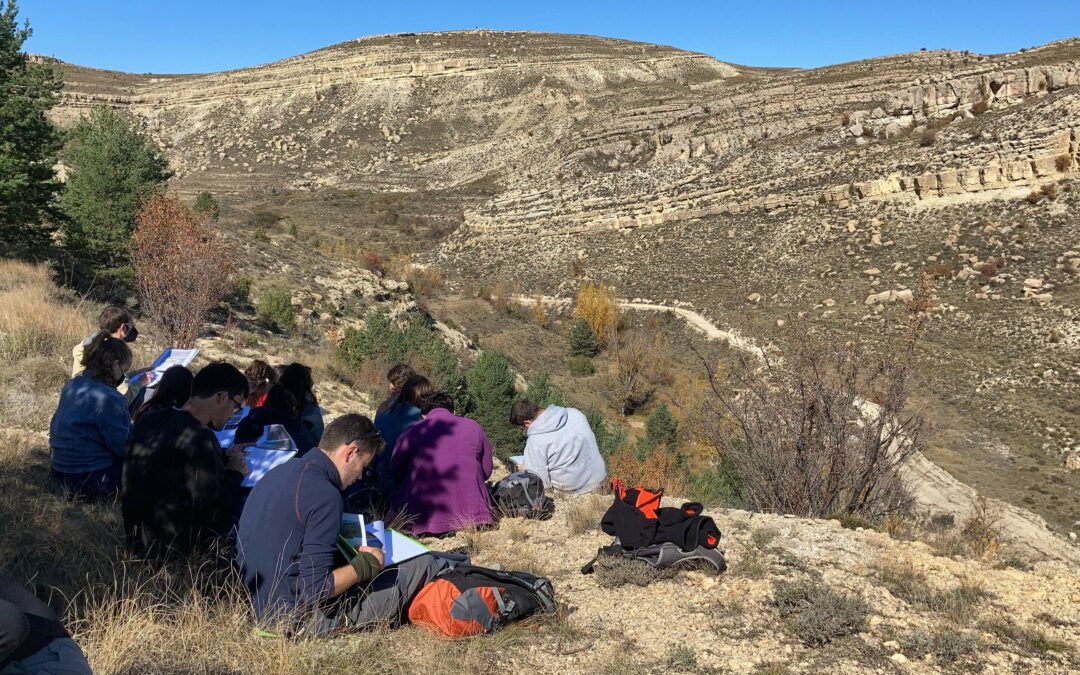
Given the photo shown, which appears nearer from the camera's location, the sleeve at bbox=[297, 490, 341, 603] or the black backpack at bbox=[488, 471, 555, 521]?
the sleeve at bbox=[297, 490, 341, 603]

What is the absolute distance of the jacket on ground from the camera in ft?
15.5

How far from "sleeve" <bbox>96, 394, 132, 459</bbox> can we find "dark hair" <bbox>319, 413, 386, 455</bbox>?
2346 millimetres

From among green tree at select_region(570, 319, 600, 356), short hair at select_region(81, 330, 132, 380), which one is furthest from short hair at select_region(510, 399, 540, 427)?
green tree at select_region(570, 319, 600, 356)

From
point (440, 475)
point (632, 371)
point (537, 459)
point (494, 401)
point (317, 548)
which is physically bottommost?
point (632, 371)

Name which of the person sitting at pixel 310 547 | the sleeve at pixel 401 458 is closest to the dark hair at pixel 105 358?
the sleeve at pixel 401 458

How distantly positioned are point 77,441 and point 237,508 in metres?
1.53

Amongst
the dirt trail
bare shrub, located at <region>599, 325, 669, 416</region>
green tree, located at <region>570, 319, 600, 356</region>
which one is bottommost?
the dirt trail

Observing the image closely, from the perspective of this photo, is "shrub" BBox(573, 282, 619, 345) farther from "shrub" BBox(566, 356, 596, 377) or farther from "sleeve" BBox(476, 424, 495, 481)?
"sleeve" BBox(476, 424, 495, 481)

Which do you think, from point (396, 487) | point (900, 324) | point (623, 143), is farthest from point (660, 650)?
point (623, 143)

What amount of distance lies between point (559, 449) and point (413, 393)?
1.46 metres

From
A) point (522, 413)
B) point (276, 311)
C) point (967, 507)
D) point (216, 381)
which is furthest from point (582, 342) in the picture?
point (216, 381)

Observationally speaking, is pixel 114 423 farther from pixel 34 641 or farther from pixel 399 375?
pixel 34 641

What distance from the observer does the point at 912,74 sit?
1715 inches

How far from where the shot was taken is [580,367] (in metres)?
25.2
